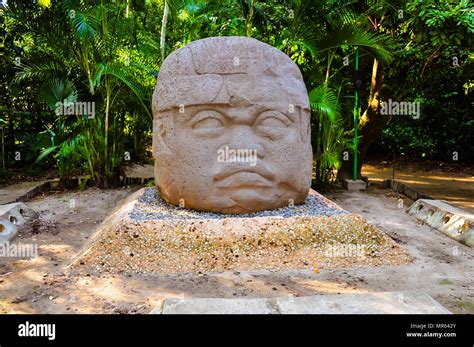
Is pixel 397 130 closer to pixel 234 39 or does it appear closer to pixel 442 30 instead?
pixel 442 30

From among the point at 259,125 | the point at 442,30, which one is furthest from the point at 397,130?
the point at 259,125

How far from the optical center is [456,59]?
7070mm

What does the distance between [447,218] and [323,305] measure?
3476 millimetres

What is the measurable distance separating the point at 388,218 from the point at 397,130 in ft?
22.8

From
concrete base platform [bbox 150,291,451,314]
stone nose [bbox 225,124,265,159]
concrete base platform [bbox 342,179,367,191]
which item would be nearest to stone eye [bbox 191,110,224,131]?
stone nose [bbox 225,124,265,159]

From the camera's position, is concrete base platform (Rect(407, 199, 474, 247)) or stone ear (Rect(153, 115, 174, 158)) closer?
stone ear (Rect(153, 115, 174, 158))

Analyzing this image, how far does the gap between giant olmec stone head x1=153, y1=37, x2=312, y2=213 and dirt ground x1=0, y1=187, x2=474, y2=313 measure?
3.46 feet

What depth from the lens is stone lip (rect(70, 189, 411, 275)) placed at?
12.5 ft
